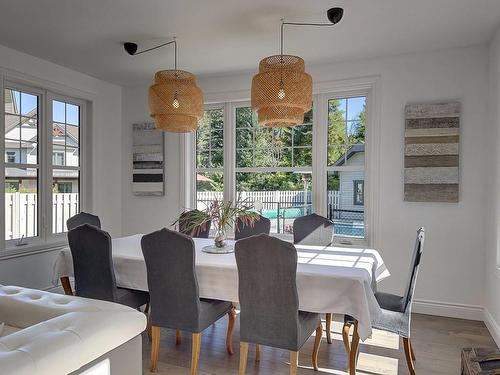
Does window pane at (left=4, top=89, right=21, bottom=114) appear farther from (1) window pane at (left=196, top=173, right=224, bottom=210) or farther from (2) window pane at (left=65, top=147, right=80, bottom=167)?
(1) window pane at (left=196, top=173, right=224, bottom=210)

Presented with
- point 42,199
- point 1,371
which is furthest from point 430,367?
point 42,199

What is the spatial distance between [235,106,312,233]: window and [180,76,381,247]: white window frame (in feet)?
0.22

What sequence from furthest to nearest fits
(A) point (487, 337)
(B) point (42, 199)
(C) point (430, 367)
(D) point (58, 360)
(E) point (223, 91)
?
(E) point (223, 91), (B) point (42, 199), (A) point (487, 337), (C) point (430, 367), (D) point (58, 360)

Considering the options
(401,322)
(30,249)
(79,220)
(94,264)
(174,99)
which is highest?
(174,99)

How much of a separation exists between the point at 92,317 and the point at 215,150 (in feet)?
12.6

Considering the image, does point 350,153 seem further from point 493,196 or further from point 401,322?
point 401,322

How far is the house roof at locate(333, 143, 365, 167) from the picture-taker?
14.5 feet

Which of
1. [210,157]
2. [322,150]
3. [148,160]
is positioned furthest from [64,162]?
[322,150]

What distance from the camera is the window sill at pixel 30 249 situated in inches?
158

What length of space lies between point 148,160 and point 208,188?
0.95 metres

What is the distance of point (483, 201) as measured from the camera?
3.79 m

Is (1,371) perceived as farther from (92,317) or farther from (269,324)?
(269,324)

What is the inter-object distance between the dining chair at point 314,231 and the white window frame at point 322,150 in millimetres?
767

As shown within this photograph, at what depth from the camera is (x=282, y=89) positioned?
289 centimetres
